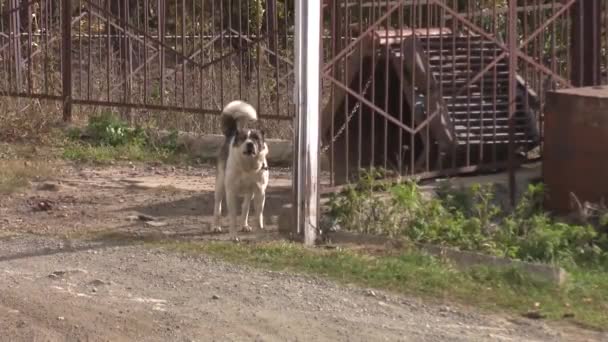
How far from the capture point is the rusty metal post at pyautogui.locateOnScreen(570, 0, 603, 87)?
12.0m

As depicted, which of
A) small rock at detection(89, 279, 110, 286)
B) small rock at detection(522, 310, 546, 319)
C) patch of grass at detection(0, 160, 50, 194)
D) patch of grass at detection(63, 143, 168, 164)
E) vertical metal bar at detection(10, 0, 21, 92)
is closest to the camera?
small rock at detection(522, 310, 546, 319)

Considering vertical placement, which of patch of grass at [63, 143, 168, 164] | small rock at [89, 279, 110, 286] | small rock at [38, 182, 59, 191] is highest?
patch of grass at [63, 143, 168, 164]

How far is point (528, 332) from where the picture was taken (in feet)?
23.3

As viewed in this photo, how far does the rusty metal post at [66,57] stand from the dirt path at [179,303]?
5345mm

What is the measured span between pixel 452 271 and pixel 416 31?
3400 millimetres

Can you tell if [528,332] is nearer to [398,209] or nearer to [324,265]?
[324,265]

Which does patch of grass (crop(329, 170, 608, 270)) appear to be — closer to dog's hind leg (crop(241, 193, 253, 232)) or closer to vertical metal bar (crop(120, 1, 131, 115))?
dog's hind leg (crop(241, 193, 253, 232))

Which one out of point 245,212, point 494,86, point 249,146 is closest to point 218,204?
point 245,212

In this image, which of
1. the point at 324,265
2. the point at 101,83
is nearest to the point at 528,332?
the point at 324,265

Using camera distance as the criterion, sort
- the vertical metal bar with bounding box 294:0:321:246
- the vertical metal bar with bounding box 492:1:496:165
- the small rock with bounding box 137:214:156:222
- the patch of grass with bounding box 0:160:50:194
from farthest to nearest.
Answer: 1. the patch of grass with bounding box 0:160:50:194
2. the vertical metal bar with bounding box 492:1:496:165
3. the small rock with bounding box 137:214:156:222
4. the vertical metal bar with bounding box 294:0:321:246

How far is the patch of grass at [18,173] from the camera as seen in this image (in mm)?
11897

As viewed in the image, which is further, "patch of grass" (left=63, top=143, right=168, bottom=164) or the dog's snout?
"patch of grass" (left=63, top=143, right=168, bottom=164)

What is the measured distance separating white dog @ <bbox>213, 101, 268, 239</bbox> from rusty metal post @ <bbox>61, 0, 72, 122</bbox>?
Result: 549 centimetres

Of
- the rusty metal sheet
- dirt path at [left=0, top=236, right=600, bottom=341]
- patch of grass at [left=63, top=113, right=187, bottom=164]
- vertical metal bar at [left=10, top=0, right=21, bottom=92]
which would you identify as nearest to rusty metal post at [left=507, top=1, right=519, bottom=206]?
the rusty metal sheet
